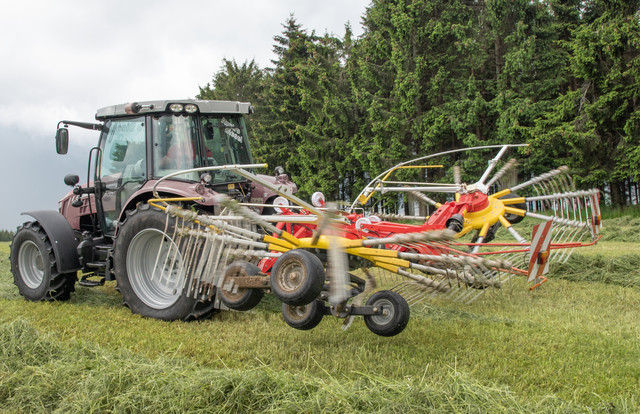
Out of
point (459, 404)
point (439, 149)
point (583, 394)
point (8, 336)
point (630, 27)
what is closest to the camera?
point (459, 404)

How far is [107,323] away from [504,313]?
3648 mm

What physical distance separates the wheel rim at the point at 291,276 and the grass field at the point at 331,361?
19.3 inches

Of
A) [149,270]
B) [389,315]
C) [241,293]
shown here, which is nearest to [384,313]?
[389,315]

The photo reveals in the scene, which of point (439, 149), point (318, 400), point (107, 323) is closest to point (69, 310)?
point (107, 323)

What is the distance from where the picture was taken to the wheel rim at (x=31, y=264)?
659cm

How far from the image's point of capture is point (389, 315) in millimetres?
3631

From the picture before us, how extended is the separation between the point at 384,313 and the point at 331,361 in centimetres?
47

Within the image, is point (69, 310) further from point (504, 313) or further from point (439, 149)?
point (439, 149)

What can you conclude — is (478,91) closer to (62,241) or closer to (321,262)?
(62,241)

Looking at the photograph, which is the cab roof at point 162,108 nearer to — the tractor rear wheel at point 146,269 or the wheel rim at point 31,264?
the tractor rear wheel at point 146,269

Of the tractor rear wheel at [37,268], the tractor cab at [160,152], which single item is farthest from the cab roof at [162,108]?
the tractor rear wheel at [37,268]

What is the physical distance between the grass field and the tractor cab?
123cm

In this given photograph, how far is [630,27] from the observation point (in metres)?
18.4

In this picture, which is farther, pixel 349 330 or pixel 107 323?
pixel 107 323
